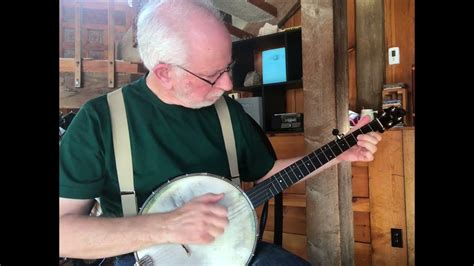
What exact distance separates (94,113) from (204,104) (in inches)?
8.6

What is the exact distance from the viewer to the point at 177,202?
617 millimetres

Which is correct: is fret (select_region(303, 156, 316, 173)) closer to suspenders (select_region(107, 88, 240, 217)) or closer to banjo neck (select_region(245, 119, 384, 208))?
banjo neck (select_region(245, 119, 384, 208))

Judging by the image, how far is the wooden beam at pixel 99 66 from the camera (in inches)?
27.0

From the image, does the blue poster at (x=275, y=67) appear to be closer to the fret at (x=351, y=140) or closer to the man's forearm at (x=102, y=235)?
the fret at (x=351, y=140)

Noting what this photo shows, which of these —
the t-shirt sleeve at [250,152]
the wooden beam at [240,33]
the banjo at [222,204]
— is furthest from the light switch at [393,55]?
the wooden beam at [240,33]

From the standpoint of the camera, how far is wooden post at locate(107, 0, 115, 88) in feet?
2.40

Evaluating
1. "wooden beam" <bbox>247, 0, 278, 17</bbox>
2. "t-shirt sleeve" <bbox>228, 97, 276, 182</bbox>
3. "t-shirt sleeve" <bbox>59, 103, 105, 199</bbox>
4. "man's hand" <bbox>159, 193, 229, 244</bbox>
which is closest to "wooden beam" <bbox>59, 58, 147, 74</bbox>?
"t-shirt sleeve" <bbox>59, 103, 105, 199</bbox>

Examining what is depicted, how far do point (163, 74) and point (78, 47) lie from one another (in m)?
0.18

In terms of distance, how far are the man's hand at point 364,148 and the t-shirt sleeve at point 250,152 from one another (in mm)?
175

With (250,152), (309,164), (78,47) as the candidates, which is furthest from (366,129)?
(78,47)

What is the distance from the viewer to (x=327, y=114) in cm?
86

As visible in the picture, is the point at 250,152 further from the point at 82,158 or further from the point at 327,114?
the point at 82,158

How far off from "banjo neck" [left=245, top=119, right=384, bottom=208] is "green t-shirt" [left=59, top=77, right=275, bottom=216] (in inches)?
3.9
